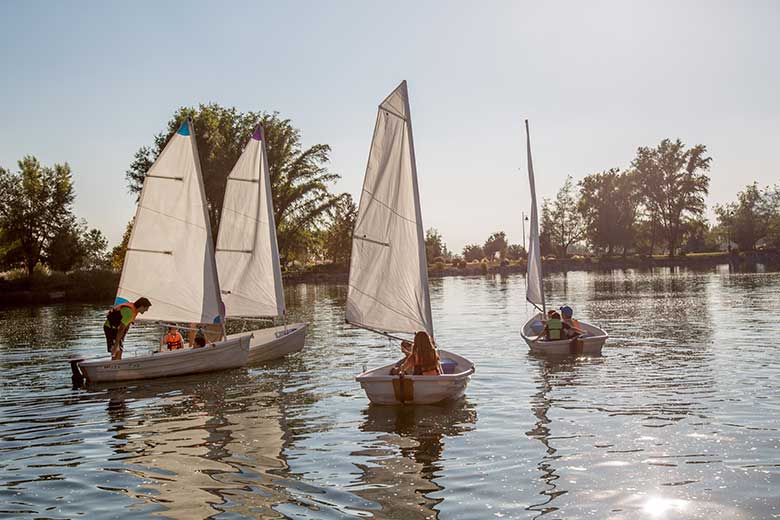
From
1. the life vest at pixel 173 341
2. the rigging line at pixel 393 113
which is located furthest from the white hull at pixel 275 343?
the rigging line at pixel 393 113

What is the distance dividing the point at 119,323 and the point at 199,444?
10.4m

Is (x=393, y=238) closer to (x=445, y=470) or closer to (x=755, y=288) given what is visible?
(x=445, y=470)

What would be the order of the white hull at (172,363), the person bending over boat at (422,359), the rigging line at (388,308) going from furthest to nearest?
the white hull at (172,363), the rigging line at (388,308), the person bending over boat at (422,359)

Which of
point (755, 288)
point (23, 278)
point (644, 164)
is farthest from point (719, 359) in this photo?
point (644, 164)

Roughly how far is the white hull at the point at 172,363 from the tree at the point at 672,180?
443 feet

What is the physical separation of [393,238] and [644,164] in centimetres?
14044

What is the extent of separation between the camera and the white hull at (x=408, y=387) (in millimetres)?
17734

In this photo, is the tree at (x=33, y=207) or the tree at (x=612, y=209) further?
the tree at (x=612, y=209)

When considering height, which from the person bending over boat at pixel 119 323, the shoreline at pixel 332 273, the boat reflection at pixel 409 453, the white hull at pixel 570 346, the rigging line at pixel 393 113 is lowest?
the boat reflection at pixel 409 453

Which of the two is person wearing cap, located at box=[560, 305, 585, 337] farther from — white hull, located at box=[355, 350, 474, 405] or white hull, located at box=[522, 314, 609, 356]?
white hull, located at box=[355, 350, 474, 405]

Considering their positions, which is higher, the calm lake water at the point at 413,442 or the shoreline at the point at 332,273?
the shoreline at the point at 332,273

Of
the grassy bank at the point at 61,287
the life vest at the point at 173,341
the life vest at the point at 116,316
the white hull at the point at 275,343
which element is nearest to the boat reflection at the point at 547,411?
the white hull at the point at 275,343

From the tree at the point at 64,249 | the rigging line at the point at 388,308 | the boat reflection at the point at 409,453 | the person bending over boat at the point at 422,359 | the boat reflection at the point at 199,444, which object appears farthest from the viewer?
the tree at the point at 64,249

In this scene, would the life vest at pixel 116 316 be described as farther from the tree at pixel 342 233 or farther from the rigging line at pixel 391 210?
the tree at pixel 342 233
